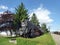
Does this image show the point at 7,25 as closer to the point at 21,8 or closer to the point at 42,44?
the point at 21,8

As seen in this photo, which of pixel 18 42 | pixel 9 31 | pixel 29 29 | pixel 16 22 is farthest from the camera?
pixel 9 31

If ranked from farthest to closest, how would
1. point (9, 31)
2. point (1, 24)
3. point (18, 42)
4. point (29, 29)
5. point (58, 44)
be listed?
point (1, 24) → point (9, 31) → point (29, 29) → point (18, 42) → point (58, 44)

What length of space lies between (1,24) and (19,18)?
21.5m

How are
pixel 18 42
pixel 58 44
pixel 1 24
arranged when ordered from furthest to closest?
pixel 1 24 < pixel 18 42 < pixel 58 44

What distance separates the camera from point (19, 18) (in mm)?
56156

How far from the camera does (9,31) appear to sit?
71.2m

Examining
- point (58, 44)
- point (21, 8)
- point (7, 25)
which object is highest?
point (21, 8)

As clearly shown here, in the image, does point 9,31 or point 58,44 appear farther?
point 9,31

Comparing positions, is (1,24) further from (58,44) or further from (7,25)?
(58,44)

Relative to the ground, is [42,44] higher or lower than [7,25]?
lower

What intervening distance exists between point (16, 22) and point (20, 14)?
2953 mm

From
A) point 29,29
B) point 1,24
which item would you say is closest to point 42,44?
point 29,29

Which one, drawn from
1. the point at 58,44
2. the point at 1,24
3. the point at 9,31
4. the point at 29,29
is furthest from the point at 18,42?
the point at 1,24

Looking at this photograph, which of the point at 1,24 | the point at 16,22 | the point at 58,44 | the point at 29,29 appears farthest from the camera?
the point at 1,24
